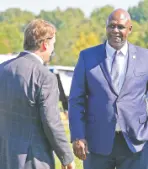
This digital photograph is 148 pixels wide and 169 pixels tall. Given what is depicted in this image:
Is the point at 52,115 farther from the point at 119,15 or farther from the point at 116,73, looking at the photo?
the point at 119,15

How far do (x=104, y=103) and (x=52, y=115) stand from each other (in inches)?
27.8

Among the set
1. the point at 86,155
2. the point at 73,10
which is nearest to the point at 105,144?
the point at 86,155

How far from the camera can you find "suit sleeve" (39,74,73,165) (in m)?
5.85

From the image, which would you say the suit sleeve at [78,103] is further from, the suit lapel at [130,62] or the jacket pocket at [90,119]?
the suit lapel at [130,62]

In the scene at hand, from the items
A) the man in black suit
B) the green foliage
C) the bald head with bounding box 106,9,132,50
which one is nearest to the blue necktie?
the bald head with bounding box 106,9,132,50

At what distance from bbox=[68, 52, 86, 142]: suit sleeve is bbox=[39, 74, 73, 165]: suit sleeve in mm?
473

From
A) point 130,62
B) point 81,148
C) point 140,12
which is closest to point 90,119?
point 81,148

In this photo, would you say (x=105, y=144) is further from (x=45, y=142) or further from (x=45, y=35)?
(x=45, y=35)

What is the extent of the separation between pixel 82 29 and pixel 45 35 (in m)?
136

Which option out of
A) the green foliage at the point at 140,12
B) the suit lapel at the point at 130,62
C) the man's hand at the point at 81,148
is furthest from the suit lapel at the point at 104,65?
the green foliage at the point at 140,12

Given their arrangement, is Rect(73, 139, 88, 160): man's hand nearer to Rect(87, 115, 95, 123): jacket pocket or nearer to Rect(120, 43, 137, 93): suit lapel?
Rect(87, 115, 95, 123): jacket pocket

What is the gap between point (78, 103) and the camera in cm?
657

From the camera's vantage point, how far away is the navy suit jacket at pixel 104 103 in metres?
6.46

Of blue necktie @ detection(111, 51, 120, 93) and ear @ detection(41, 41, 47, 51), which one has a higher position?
ear @ detection(41, 41, 47, 51)
